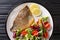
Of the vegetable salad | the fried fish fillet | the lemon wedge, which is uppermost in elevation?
the lemon wedge

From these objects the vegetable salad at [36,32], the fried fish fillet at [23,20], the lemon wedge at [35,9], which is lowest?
the vegetable salad at [36,32]

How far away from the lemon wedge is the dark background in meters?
0.05

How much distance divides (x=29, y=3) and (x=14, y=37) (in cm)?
26

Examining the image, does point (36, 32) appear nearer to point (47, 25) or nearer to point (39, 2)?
point (47, 25)

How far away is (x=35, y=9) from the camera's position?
1.24 metres

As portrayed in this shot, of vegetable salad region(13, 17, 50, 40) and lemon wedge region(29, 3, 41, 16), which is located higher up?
lemon wedge region(29, 3, 41, 16)

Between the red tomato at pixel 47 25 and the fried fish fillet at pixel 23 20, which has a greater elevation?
the fried fish fillet at pixel 23 20

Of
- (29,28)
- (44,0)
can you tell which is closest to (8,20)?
(29,28)

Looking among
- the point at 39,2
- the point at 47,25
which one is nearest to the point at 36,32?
the point at 47,25

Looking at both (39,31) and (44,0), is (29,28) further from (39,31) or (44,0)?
(44,0)

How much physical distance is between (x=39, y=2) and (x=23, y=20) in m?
0.18

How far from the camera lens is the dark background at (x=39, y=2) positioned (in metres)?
1.25

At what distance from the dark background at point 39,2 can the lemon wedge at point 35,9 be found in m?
0.05

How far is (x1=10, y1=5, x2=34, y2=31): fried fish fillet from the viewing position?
1.24m
